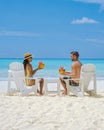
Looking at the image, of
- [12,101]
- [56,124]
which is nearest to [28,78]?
[12,101]

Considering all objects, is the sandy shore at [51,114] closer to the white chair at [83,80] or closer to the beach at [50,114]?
the beach at [50,114]

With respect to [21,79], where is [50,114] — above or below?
below

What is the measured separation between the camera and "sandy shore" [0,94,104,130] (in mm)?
6480

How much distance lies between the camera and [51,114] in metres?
7.13

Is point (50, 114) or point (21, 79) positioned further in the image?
point (21, 79)

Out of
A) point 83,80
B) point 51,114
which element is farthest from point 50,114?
point 83,80

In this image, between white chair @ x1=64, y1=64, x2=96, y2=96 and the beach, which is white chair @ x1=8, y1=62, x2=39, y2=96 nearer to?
white chair @ x1=64, y1=64, x2=96, y2=96

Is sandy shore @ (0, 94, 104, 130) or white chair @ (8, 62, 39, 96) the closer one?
sandy shore @ (0, 94, 104, 130)

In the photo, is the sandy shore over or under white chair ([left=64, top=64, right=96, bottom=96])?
under

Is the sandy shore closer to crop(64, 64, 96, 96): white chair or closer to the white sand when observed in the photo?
the white sand

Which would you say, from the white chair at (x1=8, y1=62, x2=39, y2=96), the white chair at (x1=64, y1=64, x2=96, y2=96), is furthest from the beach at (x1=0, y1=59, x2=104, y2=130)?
the white chair at (x1=64, y1=64, x2=96, y2=96)

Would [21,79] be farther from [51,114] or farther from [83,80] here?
[51,114]

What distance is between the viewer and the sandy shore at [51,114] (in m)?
6.48

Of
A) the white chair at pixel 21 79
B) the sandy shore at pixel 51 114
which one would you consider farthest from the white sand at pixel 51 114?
the white chair at pixel 21 79
